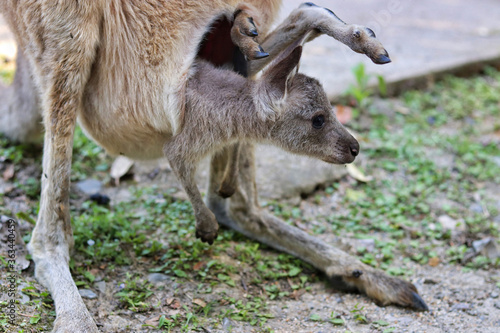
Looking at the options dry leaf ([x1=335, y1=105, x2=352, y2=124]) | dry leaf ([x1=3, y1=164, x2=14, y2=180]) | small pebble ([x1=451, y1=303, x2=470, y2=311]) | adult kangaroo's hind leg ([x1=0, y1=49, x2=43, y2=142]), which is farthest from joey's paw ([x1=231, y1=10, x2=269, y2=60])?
dry leaf ([x1=335, y1=105, x2=352, y2=124])

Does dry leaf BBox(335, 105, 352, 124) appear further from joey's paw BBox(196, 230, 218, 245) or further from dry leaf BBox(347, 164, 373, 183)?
joey's paw BBox(196, 230, 218, 245)

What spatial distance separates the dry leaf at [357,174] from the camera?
4.57 meters

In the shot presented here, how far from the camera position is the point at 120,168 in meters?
4.30

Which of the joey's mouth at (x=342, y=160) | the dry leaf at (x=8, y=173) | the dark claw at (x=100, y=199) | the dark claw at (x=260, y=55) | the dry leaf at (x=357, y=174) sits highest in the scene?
the dark claw at (x=260, y=55)

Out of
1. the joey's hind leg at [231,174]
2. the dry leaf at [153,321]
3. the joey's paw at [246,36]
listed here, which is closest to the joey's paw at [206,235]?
the joey's hind leg at [231,174]

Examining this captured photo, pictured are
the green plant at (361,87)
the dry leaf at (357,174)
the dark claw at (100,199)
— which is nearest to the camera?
the dark claw at (100,199)

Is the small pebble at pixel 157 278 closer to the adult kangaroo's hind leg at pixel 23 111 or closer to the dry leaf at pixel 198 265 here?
the dry leaf at pixel 198 265

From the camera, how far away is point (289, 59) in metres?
2.87

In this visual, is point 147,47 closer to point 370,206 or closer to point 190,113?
point 190,113

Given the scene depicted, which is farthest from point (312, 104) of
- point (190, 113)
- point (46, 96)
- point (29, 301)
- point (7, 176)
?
point (7, 176)

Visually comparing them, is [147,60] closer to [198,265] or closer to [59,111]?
[59,111]

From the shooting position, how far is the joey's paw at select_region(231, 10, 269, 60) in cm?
282

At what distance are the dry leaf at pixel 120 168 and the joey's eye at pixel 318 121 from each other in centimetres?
172

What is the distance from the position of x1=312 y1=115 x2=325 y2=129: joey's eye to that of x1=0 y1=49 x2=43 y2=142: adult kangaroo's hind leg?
2140 mm
